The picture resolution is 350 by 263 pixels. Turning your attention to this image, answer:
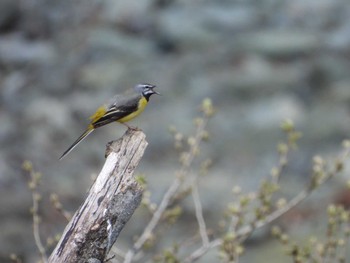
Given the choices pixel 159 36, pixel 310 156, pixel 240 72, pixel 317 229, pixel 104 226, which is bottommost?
pixel 104 226

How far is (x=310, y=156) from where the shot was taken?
17.7 metres

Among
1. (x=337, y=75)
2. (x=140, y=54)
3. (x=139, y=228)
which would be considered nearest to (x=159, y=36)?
(x=140, y=54)

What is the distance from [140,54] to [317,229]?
788cm

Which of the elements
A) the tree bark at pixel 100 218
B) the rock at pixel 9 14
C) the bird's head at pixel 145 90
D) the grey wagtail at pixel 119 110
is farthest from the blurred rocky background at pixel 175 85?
the tree bark at pixel 100 218

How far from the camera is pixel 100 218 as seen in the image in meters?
4.51

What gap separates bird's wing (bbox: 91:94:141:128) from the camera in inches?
247

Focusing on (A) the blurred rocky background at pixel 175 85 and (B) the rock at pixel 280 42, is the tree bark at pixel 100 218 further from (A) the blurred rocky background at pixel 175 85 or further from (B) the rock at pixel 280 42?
(B) the rock at pixel 280 42

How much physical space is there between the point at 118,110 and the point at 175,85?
45.2ft

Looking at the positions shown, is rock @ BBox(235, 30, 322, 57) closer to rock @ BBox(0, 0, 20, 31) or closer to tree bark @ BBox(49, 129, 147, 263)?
rock @ BBox(0, 0, 20, 31)

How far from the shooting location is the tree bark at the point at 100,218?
14.7 ft

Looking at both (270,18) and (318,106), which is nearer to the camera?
(318,106)

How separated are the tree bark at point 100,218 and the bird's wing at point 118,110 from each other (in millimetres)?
1576

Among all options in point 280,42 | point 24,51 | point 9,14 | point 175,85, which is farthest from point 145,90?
point 9,14

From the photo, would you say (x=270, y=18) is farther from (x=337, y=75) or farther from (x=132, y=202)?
(x=132, y=202)
